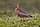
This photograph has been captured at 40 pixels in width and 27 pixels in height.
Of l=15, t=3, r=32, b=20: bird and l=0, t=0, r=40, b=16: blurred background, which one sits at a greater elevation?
l=0, t=0, r=40, b=16: blurred background

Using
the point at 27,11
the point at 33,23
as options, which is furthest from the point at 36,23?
the point at 27,11

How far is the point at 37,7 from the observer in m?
2.61

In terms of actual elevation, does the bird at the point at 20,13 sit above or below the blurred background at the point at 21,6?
below

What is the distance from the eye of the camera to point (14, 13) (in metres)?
2.61

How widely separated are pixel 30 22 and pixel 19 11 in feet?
0.70

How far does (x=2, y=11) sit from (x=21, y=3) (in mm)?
270

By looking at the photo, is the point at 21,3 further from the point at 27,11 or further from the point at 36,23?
the point at 36,23

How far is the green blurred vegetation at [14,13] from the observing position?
2564 millimetres

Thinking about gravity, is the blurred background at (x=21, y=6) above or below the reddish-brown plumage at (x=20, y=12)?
above

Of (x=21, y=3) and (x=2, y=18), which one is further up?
(x=21, y=3)

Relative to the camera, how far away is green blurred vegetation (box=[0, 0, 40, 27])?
2564mm

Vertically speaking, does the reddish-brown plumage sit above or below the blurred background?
below

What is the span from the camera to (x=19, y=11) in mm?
2643

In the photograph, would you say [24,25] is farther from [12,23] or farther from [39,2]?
[39,2]
